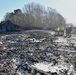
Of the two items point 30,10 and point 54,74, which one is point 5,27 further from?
point 54,74

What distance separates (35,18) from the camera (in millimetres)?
64750

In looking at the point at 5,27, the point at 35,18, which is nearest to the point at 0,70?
the point at 5,27

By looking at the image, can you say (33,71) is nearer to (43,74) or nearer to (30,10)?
(43,74)

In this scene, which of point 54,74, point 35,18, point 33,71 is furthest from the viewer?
point 35,18

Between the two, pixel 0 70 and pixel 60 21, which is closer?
pixel 0 70

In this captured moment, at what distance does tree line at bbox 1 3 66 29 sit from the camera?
60.5m

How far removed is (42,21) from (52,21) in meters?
4.19

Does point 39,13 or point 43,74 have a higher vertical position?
point 39,13

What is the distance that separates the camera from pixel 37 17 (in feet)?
215

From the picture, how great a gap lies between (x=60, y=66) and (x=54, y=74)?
59.5 inches

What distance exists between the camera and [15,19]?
2363 inches

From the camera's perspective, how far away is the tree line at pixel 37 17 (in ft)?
198

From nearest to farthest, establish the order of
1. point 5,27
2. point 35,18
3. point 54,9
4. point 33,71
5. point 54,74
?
point 54,74 < point 33,71 < point 5,27 < point 35,18 < point 54,9

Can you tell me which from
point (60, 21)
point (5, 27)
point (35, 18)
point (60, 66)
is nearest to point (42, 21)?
point (35, 18)
